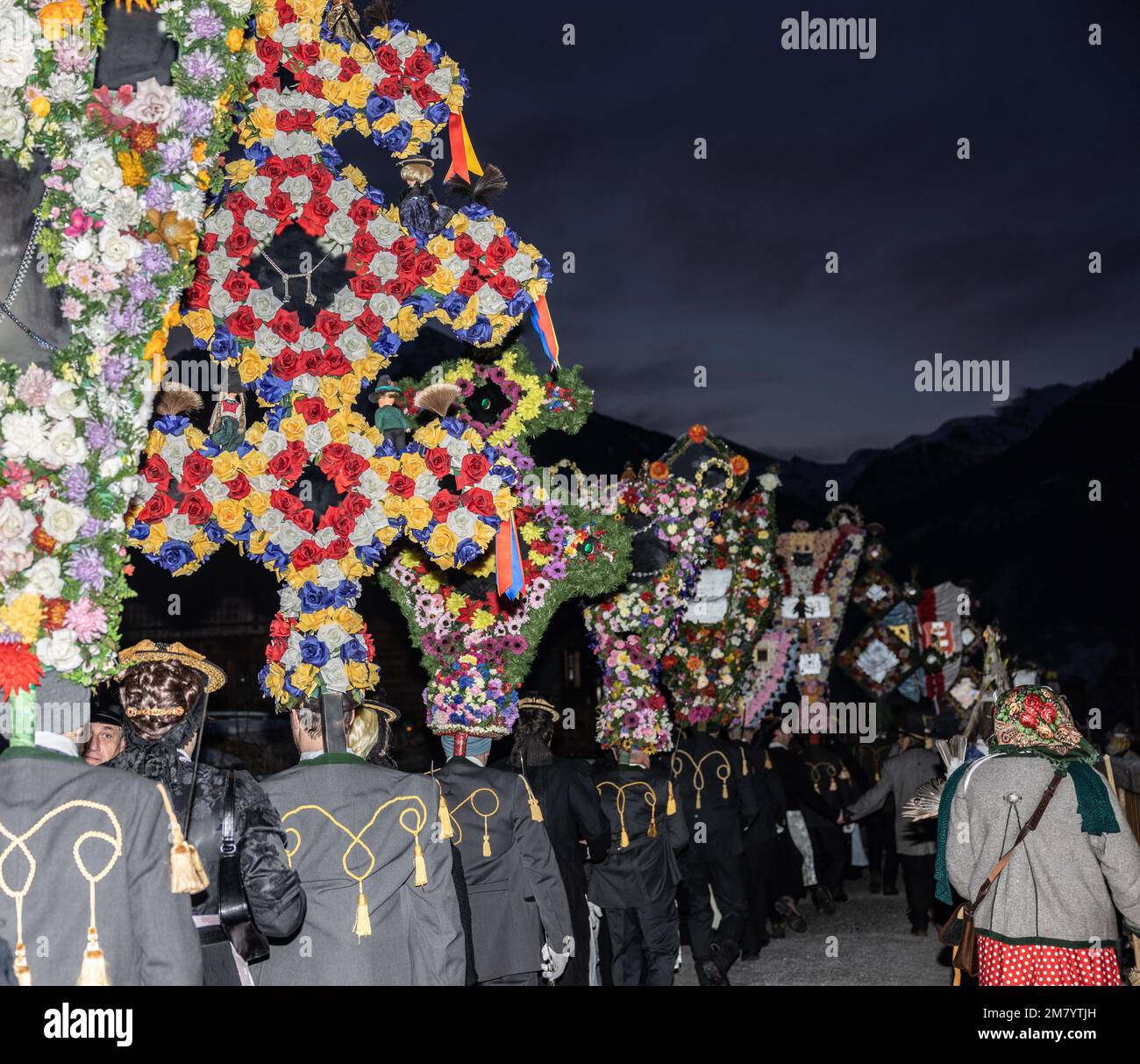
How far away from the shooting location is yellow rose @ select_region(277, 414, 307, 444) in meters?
5.99

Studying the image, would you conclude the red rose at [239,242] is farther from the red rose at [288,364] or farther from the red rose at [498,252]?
the red rose at [498,252]

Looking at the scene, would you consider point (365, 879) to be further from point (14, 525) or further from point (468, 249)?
point (468, 249)

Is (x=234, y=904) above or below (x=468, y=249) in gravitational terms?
below

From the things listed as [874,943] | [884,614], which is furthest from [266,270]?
[884,614]

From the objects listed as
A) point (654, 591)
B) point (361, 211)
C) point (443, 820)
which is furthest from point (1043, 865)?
point (654, 591)

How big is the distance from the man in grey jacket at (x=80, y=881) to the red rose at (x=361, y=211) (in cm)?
336

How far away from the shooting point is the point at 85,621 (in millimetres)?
3820

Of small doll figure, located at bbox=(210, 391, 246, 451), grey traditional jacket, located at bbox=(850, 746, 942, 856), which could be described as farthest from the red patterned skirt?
grey traditional jacket, located at bbox=(850, 746, 942, 856)

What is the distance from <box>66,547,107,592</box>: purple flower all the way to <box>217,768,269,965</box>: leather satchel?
0.96 m

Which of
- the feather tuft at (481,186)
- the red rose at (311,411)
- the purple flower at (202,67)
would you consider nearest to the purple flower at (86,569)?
the purple flower at (202,67)

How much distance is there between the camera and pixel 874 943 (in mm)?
12242

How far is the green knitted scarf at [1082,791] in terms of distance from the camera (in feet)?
16.9

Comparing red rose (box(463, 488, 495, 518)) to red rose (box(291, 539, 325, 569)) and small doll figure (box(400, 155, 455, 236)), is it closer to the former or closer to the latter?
red rose (box(291, 539, 325, 569))

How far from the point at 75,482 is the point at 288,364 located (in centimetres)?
235
